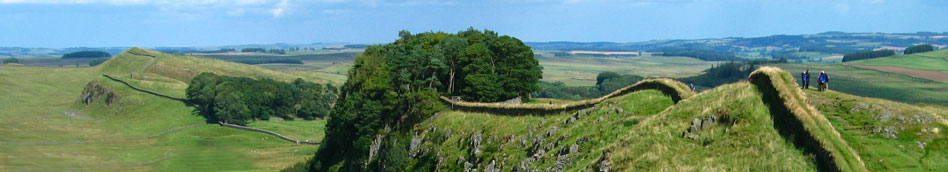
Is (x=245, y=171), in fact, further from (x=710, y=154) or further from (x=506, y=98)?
(x=710, y=154)

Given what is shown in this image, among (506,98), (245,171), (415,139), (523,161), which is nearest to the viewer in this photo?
(523,161)

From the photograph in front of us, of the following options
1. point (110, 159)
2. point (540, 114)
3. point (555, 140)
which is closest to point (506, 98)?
point (540, 114)

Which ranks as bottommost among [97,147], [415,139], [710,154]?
[97,147]

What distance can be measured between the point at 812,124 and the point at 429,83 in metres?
62.0

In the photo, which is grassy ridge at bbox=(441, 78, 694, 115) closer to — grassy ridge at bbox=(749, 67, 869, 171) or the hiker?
the hiker

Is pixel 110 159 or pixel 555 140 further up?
pixel 555 140

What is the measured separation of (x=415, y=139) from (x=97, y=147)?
99.4m

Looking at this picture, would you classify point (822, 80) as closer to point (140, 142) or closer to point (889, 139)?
point (889, 139)

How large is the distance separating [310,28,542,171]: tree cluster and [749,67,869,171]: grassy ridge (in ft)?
151

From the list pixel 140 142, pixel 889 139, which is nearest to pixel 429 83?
pixel 889 139

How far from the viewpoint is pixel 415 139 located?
67.1 m

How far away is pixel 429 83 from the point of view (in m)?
83.6

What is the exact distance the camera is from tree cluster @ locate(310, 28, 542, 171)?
251 ft

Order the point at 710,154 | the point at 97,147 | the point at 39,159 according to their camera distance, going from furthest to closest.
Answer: the point at 97,147 < the point at 39,159 < the point at 710,154
